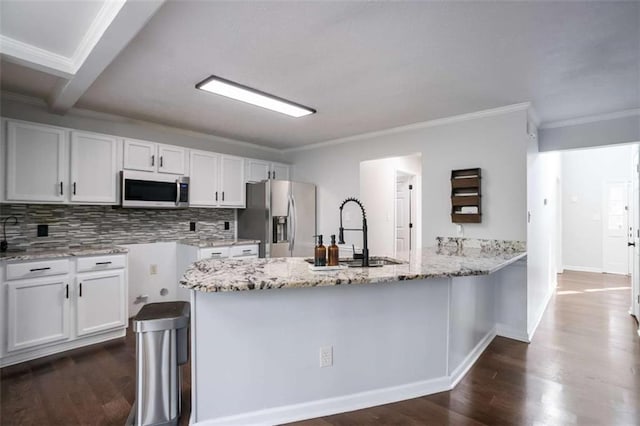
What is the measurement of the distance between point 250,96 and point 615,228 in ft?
25.9

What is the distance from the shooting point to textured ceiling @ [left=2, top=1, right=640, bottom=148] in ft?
5.88

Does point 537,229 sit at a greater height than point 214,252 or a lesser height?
greater

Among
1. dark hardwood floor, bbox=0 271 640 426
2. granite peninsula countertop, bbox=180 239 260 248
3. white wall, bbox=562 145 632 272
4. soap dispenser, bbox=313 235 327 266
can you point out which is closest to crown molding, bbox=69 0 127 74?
soap dispenser, bbox=313 235 327 266

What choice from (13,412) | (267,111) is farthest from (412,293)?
(13,412)

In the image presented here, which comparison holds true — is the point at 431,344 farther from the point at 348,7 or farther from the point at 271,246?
→ the point at 271,246

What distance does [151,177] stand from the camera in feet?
12.4

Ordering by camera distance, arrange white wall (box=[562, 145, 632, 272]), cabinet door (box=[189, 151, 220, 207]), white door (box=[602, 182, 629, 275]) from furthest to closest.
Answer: white wall (box=[562, 145, 632, 272]) → white door (box=[602, 182, 629, 275]) → cabinet door (box=[189, 151, 220, 207])

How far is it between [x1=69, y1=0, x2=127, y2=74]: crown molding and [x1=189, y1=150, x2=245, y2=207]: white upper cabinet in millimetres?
1909

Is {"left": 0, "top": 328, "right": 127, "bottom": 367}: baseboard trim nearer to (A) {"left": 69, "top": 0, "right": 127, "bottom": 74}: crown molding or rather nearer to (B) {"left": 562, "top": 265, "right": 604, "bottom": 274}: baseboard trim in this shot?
(A) {"left": 69, "top": 0, "right": 127, "bottom": 74}: crown molding

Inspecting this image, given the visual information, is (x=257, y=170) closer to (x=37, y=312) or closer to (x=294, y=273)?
(x=37, y=312)

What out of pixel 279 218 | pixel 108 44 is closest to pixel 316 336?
pixel 108 44

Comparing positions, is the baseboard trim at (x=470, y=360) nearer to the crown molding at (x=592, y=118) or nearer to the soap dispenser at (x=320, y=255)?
the soap dispenser at (x=320, y=255)

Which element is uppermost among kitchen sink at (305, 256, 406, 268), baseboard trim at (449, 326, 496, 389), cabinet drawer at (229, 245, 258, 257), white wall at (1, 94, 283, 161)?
white wall at (1, 94, 283, 161)

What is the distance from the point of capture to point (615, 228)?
6.76 m
